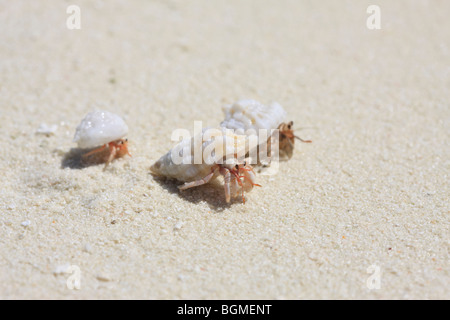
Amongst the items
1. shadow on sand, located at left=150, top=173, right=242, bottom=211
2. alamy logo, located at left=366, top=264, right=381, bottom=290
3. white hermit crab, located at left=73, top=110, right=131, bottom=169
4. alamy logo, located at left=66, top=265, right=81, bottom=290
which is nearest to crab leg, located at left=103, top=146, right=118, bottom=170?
white hermit crab, located at left=73, top=110, right=131, bottom=169

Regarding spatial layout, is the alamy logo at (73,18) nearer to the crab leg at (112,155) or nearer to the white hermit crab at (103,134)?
the white hermit crab at (103,134)

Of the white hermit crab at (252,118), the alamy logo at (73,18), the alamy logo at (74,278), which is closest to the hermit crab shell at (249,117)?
the white hermit crab at (252,118)

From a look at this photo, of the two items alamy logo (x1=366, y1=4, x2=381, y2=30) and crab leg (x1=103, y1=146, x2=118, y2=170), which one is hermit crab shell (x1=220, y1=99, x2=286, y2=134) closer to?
crab leg (x1=103, y1=146, x2=118, y2=170)

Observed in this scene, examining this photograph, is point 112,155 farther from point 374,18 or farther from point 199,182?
point 374,18

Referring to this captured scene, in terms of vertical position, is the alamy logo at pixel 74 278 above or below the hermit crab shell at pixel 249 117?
below

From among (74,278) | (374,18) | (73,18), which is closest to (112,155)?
(74,278)
